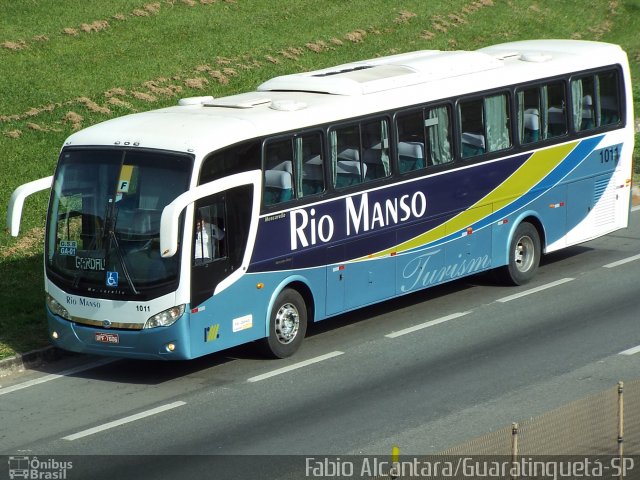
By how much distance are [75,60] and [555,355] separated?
16.2m

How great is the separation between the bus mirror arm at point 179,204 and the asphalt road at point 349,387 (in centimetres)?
183

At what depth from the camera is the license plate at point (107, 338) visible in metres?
14.6

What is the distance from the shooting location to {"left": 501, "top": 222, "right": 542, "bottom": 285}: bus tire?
18875mm

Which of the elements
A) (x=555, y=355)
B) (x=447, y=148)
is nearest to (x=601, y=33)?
(x=447, y=148)

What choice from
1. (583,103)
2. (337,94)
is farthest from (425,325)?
(583,103)

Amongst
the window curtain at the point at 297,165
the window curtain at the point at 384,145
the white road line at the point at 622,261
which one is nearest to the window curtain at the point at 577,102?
the white road line at the point at 622,261

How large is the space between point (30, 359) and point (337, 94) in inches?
203

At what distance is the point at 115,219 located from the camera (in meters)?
14.5

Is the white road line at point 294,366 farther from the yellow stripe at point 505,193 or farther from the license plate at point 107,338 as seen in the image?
the yellow stripe at point 505,193

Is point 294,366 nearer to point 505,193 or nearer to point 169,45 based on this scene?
point 505,193

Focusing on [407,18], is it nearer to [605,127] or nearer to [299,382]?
[605,127]

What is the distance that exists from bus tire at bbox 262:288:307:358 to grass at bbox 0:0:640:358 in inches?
180

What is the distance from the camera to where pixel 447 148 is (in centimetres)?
1766

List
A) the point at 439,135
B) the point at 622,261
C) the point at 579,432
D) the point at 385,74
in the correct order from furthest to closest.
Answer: the point at 622,261, the point at 439,135, the point at 385,74, the point at 579,432
